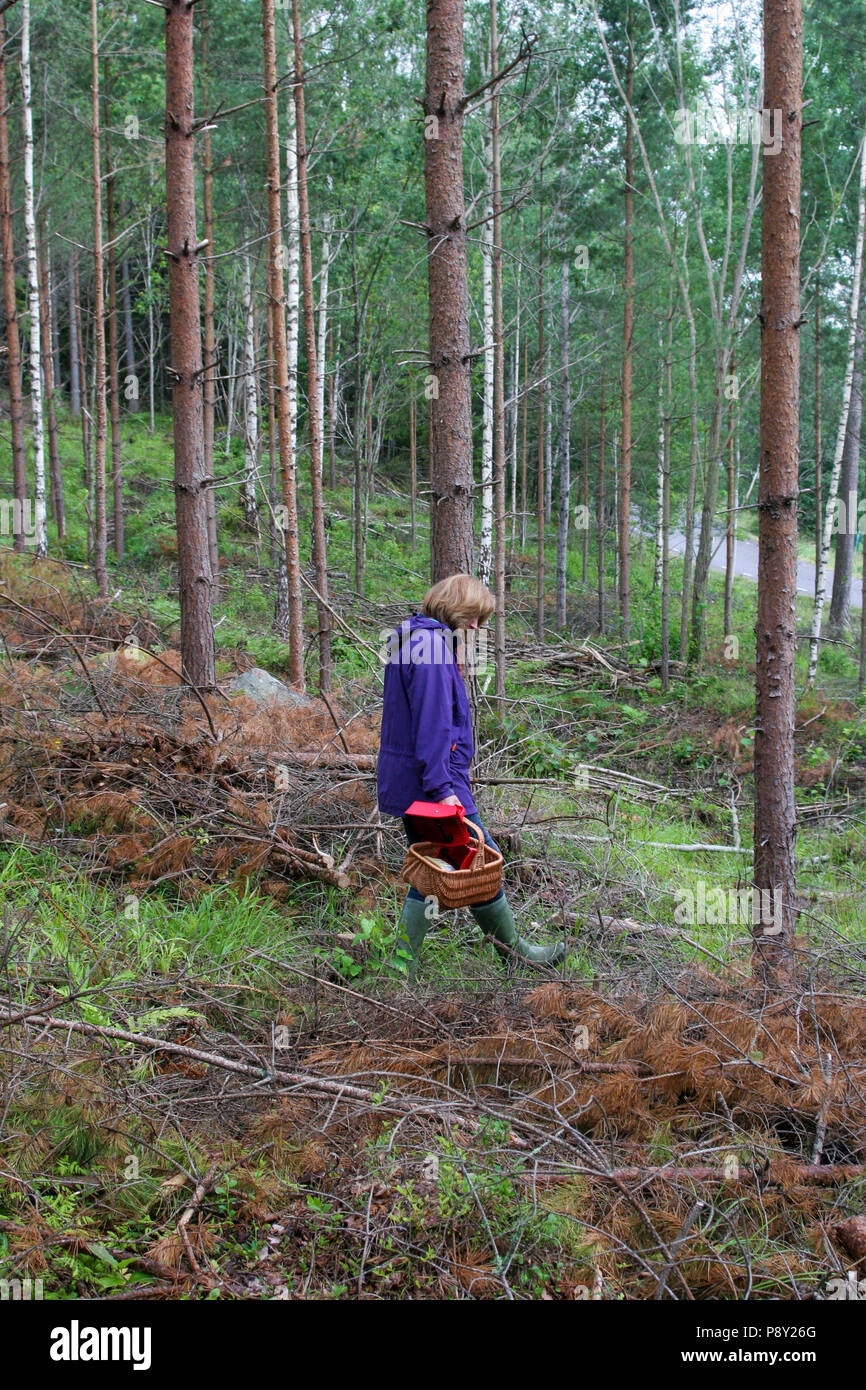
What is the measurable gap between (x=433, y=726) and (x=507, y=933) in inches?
44.9

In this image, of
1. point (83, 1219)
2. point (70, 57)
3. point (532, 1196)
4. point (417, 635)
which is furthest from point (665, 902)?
point (70, 57)

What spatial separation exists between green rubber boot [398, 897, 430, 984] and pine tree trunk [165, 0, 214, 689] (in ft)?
12.0

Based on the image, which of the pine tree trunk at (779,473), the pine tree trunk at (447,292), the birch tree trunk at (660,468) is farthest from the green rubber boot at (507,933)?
the birch tree trunk at (660,468)

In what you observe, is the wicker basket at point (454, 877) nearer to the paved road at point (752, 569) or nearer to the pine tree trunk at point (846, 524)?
the pine tree trunk at point (846, 524)

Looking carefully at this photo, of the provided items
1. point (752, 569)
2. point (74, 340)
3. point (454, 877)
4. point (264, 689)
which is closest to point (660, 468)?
point (264, 689)

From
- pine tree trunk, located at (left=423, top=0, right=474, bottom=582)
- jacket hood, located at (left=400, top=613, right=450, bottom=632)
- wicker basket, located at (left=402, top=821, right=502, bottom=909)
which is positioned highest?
pine tree trunk, located at (left=423, top=0, right=474, bottom=582)

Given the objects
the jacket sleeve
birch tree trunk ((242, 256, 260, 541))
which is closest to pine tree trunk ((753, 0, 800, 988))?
the jacket sleeve

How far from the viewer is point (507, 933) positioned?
4.58 meters

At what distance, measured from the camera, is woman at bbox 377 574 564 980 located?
4.16 meters

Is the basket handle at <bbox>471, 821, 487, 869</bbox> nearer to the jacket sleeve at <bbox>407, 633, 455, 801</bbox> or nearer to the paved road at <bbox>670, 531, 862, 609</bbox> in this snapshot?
the jacket sleeve at <bbox>407, 633, 455, 801</bbox>

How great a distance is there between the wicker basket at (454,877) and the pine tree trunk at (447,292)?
1.91 meters

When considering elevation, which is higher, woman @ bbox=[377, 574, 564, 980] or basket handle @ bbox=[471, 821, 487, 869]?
woman @ bbox=[377, 574, 564, 980]

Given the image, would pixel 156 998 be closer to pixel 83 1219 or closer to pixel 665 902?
pixel 83 1219
